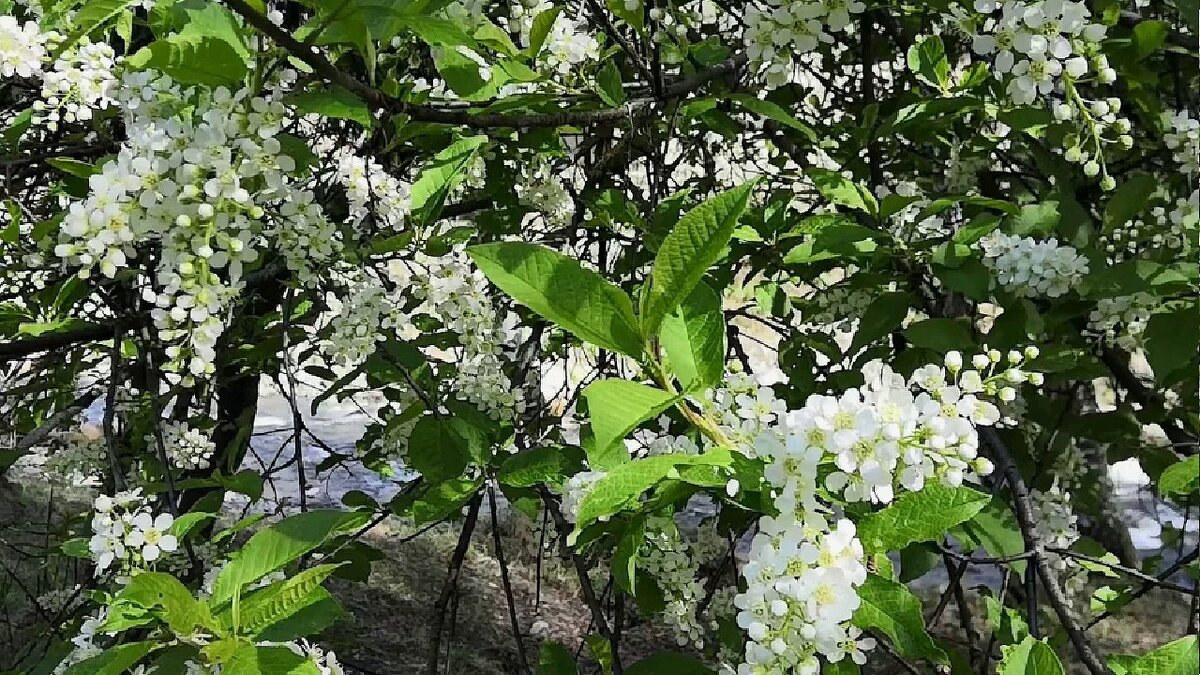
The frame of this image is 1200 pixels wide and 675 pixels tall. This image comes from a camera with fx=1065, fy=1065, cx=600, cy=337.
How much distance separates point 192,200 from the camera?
111 cm

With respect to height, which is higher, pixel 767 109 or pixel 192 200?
pixel 767 109

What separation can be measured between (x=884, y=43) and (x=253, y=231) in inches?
65.7

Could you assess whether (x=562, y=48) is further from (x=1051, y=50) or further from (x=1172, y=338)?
(x=1172, y=338)

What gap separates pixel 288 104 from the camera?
47.6 inches

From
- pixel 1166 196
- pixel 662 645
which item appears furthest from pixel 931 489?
pixel 662 645

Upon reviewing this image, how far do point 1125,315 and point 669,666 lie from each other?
899 millimetres

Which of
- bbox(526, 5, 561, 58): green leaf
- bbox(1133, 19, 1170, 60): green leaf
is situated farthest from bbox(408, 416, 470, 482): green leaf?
bbox(1133, 19, 1170, 60): green leaf

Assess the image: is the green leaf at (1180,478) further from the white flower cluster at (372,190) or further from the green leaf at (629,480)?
the white flower cluster at (372,190)

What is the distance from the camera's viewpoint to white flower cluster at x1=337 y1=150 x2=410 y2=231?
1.59 metres

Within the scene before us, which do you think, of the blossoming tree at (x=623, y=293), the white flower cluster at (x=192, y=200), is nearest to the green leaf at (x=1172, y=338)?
the blossoming tree at (x=623, y=293)

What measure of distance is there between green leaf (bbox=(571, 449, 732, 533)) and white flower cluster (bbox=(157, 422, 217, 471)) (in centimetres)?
152

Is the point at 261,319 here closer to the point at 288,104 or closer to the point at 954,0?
the point at 288,104

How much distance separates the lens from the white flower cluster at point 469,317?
5.24ft

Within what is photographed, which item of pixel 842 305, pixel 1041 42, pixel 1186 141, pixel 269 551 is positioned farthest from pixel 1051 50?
pixel 269 551
